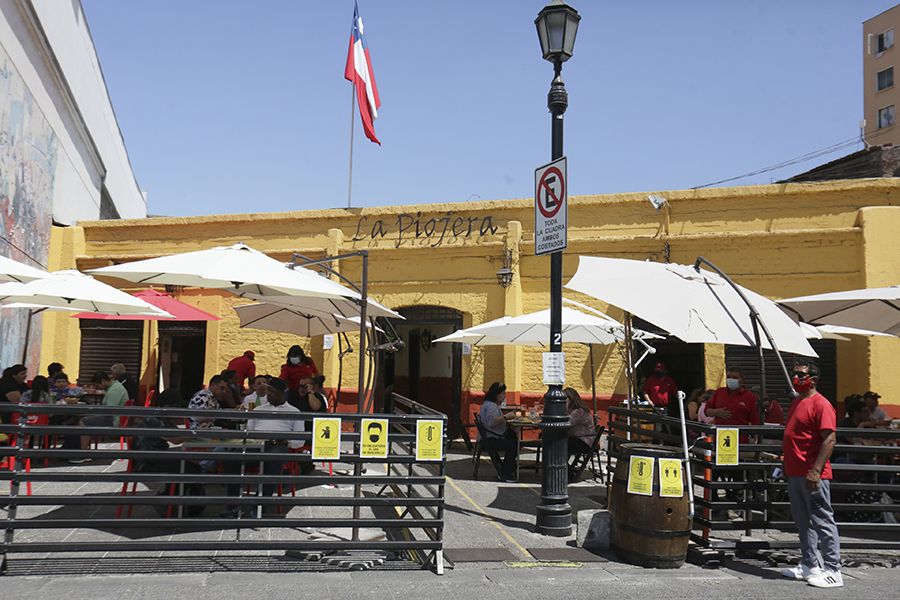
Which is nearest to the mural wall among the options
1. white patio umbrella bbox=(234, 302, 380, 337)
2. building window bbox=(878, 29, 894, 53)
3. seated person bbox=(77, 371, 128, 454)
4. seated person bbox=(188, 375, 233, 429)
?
seated person bbox=(77, 371, 128, 454)

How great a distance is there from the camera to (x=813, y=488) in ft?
19.7

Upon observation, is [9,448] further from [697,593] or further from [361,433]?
[697,593]

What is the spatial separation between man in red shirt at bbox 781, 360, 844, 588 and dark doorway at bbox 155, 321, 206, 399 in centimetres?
1329

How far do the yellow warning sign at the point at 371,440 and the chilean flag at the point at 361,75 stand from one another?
43.7 ft

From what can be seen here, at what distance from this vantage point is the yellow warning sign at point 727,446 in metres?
6.56

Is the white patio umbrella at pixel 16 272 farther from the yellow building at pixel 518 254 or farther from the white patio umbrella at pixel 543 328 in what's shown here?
the white patio umbrella at pixel 543 328

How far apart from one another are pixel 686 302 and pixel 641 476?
1.84 m

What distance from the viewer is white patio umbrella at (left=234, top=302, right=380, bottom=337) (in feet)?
36.9

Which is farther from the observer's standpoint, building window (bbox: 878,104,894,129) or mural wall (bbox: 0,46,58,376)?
building window (bbox: 878,104,894,129)

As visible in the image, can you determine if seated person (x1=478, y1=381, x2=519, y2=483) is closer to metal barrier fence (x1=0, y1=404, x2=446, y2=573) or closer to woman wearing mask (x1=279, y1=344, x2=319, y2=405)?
woman wearing mask (x1=279, y1=344, x2=319, y2=405)

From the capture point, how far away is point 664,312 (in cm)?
698

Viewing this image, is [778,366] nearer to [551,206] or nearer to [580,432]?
[580,432]

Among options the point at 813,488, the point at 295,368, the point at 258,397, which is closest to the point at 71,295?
the point at 258,397

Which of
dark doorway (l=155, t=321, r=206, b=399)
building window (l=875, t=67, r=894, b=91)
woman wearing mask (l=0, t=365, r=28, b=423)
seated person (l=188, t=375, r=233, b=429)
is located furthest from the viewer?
building window (l=875, t=67, r=894, b=91)
